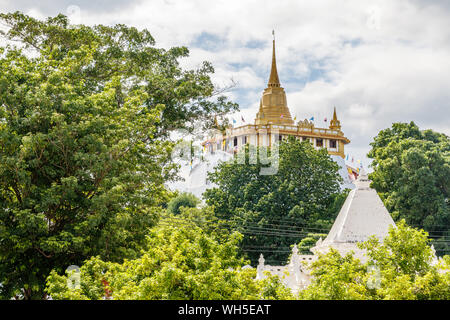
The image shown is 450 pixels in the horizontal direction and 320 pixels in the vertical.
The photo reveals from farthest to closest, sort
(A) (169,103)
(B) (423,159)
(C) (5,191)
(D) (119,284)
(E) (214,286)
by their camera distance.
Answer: (B) (423,159) < (A) (169,103) < (C) (5,191) < (D) (119,284) < (E) (214,286)

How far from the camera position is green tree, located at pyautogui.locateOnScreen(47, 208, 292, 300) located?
11234 mm

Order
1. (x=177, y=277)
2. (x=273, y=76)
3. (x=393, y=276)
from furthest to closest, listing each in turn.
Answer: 1. (x=273, y=76)
2. (x=393, y=276)
3. (x=177, y=277)

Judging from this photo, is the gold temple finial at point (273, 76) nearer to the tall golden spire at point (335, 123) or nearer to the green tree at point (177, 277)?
the tall golden spire at point (335, 123)

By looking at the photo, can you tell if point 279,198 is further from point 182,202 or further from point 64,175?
point 64,175

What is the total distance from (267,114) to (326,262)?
5096 centimetres

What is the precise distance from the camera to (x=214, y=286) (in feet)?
37.0

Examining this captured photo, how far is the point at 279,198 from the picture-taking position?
1512 inches

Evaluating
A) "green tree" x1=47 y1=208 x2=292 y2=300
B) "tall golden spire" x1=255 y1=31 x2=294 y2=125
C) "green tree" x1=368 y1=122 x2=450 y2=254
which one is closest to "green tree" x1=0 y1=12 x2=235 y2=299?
"green tree" x1=47 y1=208 x2=292 y2=300

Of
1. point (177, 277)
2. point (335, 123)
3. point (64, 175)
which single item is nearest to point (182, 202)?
point (335, 123)

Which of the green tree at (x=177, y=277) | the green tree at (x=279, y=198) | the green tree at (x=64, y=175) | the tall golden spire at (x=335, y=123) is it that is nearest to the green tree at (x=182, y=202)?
the green tree at (x=279, y=198)

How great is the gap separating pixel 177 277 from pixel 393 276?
15.4 feet

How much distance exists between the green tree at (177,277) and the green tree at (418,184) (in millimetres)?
24579

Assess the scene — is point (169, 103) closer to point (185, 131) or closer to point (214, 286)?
point (185, 131)

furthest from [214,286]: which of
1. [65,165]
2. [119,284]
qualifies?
[65,165]
